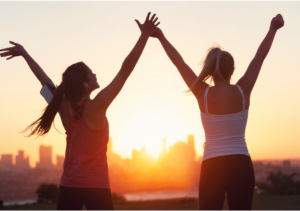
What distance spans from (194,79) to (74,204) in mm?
1746

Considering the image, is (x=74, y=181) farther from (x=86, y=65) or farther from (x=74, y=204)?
(x=86, y=65)

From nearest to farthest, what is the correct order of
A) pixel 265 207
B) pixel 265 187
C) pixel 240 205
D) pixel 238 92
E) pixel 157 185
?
pixel 240 205, pixel 238 92, pixel 265 207, pixel 265 187, pixel 157 185

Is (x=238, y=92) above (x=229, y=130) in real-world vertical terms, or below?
above

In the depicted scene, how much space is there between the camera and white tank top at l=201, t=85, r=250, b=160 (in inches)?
116

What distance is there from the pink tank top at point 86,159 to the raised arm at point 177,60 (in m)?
1.04

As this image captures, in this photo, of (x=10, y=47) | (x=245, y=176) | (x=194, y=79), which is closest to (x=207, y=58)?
(x=194, y=79)

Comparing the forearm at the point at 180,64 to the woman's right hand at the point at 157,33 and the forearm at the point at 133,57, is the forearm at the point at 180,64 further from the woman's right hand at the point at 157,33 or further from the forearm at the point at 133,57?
the forearm at the point at 133,57

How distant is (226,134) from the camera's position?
2994mm

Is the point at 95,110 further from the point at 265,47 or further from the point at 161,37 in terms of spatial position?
the point at 265,47

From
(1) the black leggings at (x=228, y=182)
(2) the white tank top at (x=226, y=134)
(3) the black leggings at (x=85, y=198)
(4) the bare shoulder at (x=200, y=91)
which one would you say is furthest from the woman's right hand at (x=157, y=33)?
(3) the black leggings at (x=85, y=198)

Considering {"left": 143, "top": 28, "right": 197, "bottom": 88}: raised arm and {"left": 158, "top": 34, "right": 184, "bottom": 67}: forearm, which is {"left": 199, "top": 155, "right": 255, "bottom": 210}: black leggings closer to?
{"left": 143, "top": 28, "right": 197, "bottom": 88}: raised arm

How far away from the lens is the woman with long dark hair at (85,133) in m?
2.83

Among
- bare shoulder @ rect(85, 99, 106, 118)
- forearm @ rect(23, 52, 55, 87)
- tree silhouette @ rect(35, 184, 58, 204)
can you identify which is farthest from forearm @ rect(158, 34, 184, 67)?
tree silhouette @ rect(35, 184, 58, 204)

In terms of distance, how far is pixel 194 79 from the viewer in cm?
331
